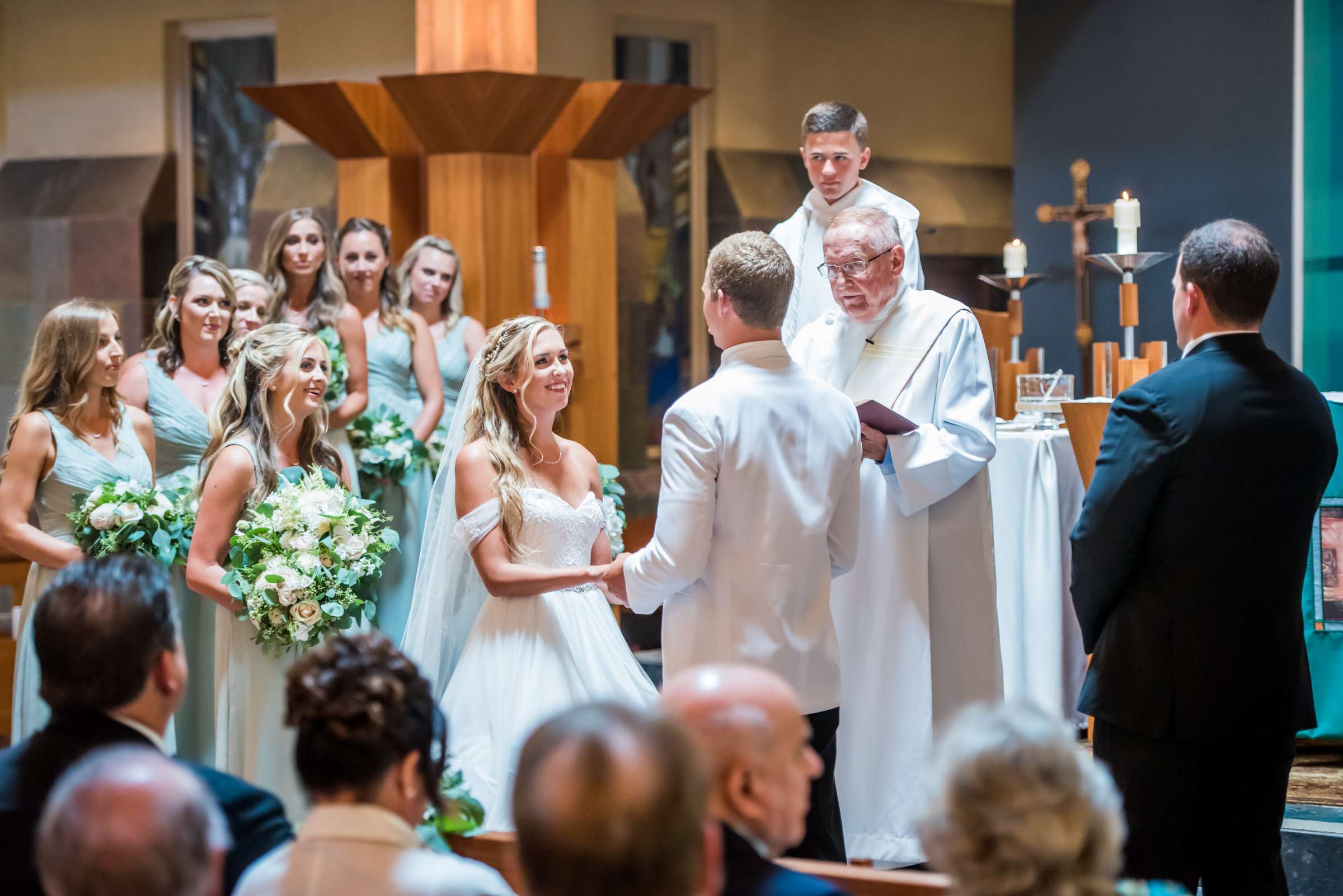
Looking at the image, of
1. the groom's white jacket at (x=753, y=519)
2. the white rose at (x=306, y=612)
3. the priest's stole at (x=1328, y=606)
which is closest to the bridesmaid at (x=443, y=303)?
the white rose at (x=306, y=612)

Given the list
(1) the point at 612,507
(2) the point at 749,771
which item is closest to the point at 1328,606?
(1) the point at 612,507

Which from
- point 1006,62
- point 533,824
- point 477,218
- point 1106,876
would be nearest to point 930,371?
point 1106,876

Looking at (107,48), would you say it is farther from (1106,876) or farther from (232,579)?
(1106,876)

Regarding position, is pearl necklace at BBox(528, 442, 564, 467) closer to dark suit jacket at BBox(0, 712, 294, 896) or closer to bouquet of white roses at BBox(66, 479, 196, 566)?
bouquet of white roses at BBox(66, 479, 196, 566)

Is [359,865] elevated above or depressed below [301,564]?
below

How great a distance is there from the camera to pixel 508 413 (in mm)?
3592

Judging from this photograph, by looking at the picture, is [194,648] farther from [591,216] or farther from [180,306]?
[591,216]

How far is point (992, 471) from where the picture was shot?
15.7ft

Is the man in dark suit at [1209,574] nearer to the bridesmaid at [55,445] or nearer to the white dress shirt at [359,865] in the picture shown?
the white dress shirt at [359,865]

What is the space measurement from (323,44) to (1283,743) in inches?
317

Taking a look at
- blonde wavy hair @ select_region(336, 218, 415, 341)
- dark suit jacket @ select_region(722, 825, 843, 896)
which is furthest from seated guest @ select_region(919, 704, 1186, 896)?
blonde wavy hair @ select_region(336, 218, 415, 341)

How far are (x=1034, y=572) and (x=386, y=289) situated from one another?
10.1 feet

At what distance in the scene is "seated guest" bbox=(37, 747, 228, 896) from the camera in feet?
4.71

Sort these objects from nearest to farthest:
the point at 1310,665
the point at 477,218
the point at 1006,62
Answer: the point at 1310,665
the point at 477,218
the point at 1006,62
